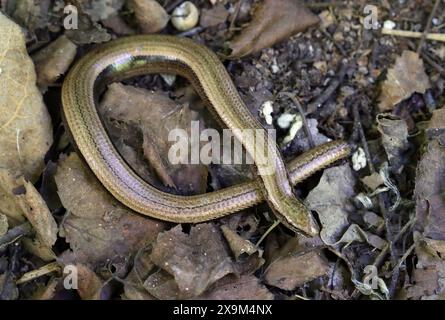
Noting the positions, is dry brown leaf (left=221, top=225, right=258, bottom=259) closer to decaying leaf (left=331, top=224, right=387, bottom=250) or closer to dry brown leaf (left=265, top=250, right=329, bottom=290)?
dry brown leaf (left=265, top=250, right=329, bottom=290)

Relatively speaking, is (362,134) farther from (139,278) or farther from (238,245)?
(139,278)

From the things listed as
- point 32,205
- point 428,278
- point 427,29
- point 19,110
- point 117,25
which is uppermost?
point 117,25

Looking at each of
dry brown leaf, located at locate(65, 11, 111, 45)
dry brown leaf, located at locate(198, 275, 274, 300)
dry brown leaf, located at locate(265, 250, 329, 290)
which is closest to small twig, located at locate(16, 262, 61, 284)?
dry brown leaf, located at locate(198, 275, 274, 300)

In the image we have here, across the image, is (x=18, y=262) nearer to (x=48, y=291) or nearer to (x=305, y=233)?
(x=48, y=291)

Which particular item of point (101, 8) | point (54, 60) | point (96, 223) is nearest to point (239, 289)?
point (96, 223)

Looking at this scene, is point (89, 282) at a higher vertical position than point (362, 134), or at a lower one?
lower

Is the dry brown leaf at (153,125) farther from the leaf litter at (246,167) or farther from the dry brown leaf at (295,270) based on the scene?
the dry brown leaf at (295,270)
